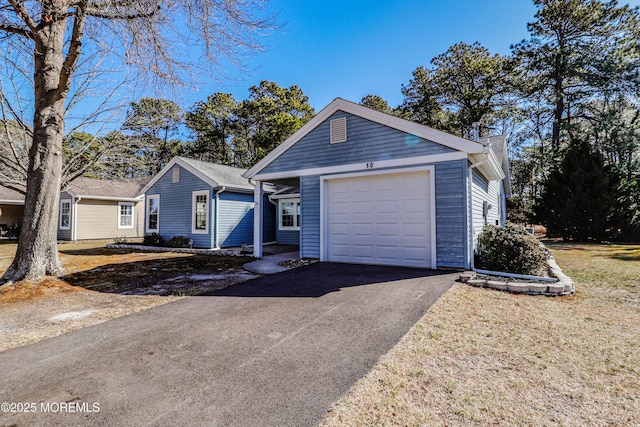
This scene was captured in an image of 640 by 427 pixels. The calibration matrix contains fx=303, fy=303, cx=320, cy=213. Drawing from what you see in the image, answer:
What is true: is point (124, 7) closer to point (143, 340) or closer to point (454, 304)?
point (143, 340)

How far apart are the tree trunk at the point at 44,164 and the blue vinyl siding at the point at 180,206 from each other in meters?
6.68

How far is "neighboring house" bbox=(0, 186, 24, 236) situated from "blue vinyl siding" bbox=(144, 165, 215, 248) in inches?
519

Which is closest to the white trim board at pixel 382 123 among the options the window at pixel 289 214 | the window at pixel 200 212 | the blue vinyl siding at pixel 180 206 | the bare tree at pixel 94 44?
the bare tree at pixel 94 44

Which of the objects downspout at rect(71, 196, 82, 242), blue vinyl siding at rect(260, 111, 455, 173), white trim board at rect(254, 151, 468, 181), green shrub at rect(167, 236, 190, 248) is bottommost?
green shrub at rect(167, 236, 190, 248)

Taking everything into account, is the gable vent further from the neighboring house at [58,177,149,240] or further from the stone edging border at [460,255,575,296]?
the neighboring house at [58,177,149,240]

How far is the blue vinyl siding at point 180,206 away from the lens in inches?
536

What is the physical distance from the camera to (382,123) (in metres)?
8.17

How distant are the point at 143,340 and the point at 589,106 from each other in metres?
28.9

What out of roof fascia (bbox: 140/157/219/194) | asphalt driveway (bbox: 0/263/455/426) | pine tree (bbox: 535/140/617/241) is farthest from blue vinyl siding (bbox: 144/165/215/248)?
pine tree (bbox: 535/140/617/241)

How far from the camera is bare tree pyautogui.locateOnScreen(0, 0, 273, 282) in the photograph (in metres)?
6.21

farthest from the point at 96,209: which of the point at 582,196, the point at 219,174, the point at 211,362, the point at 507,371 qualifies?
the point at 582,196

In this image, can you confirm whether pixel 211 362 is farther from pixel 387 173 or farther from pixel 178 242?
pixel 178 242

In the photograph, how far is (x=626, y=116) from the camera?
20.2m

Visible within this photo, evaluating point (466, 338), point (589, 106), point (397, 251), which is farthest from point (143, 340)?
point (589, 106)
